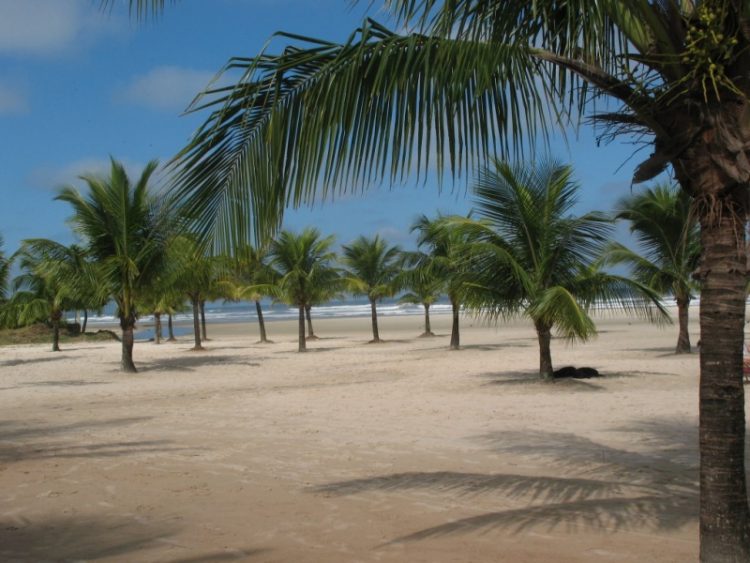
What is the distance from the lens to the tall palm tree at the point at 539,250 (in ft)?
39.5

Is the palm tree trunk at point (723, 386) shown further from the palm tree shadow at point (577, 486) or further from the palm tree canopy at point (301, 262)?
the palm tree canopy at point (301, 262)

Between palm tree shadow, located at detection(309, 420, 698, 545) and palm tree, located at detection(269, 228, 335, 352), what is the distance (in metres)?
19.0

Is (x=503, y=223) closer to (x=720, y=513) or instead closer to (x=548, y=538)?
(x=548, y=538)

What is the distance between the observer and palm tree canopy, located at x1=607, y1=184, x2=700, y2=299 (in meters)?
17.2

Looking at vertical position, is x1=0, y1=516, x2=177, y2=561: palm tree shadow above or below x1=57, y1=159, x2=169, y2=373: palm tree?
below

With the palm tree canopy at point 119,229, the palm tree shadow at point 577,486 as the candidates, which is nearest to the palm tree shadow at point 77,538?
the palm tree shadow at point 577,486

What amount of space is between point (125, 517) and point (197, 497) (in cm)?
69

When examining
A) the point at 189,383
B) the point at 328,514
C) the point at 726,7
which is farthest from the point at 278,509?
the point at 189,383

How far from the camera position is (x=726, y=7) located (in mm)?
2945

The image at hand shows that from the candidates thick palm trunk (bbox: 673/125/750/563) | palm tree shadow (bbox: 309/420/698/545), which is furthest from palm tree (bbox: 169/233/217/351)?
thick palm trunk (bbox: 673/125/750/563)

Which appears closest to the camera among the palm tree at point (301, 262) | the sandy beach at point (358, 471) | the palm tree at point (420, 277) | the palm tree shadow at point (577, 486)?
the sandy beach at point (358, 471)

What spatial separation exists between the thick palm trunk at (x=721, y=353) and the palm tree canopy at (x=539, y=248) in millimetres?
8580

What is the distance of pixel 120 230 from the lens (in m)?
16.7

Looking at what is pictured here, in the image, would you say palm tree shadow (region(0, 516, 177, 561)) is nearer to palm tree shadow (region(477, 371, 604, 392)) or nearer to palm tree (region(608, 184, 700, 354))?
palm tree shadow (region(477, 371, 604, 392))
